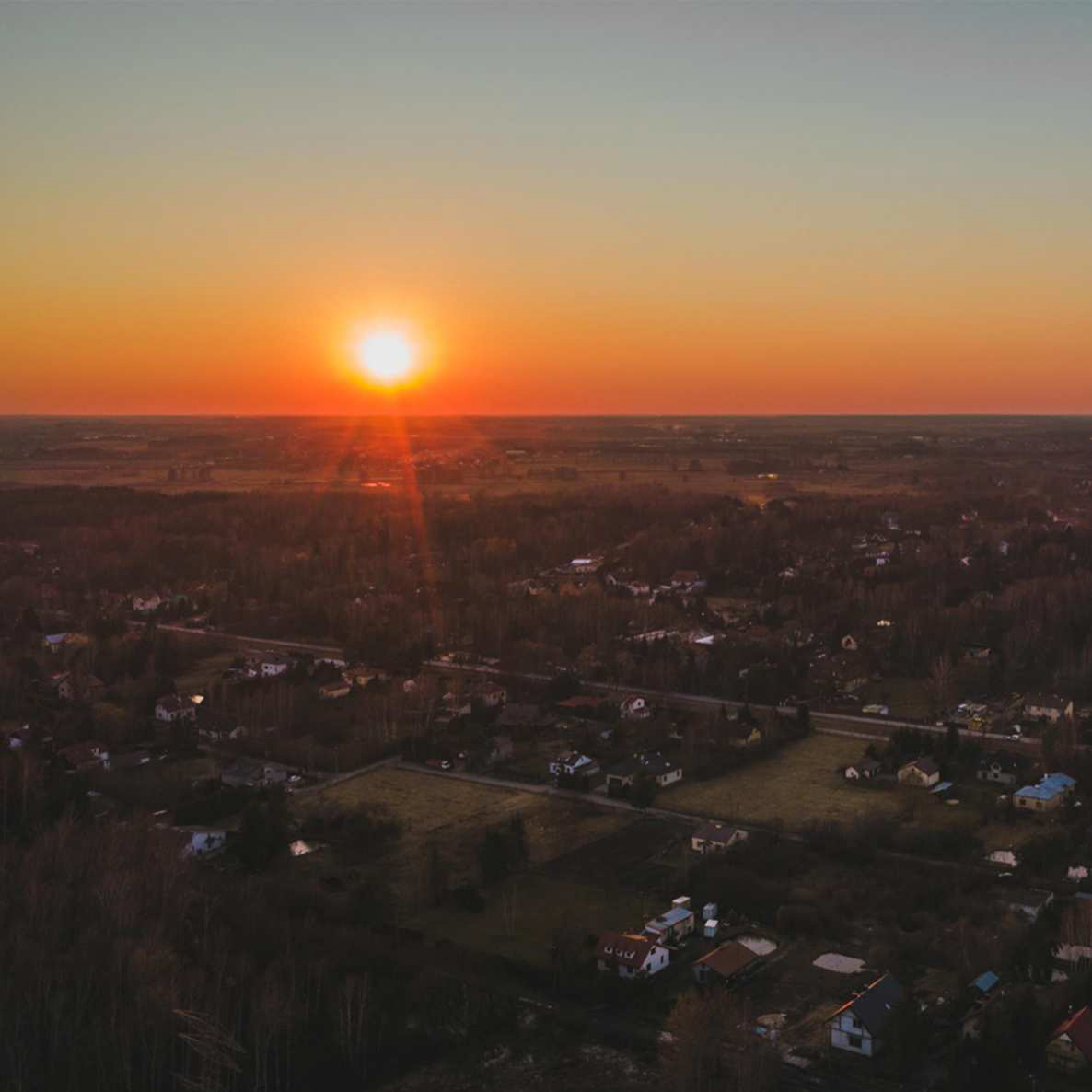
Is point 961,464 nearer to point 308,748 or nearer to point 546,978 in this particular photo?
point 308,748

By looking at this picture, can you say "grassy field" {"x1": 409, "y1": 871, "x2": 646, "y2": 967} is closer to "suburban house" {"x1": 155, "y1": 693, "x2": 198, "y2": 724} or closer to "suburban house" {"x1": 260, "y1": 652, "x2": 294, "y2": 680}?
"suburban house" {"x1": 155, "y1": 693, "x2": 198, "y2": 724}

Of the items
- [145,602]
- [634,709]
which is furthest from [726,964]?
[145,602]

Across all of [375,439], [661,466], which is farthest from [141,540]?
[375,439]

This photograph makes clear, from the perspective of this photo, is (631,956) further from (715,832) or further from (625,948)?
(715,832)

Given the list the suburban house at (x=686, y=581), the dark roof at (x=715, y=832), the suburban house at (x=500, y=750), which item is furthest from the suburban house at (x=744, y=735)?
the suburban house at (x=686, y=581)

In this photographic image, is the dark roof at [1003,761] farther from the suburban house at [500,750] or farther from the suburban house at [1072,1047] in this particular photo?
the suburban house at [1072,1047]
